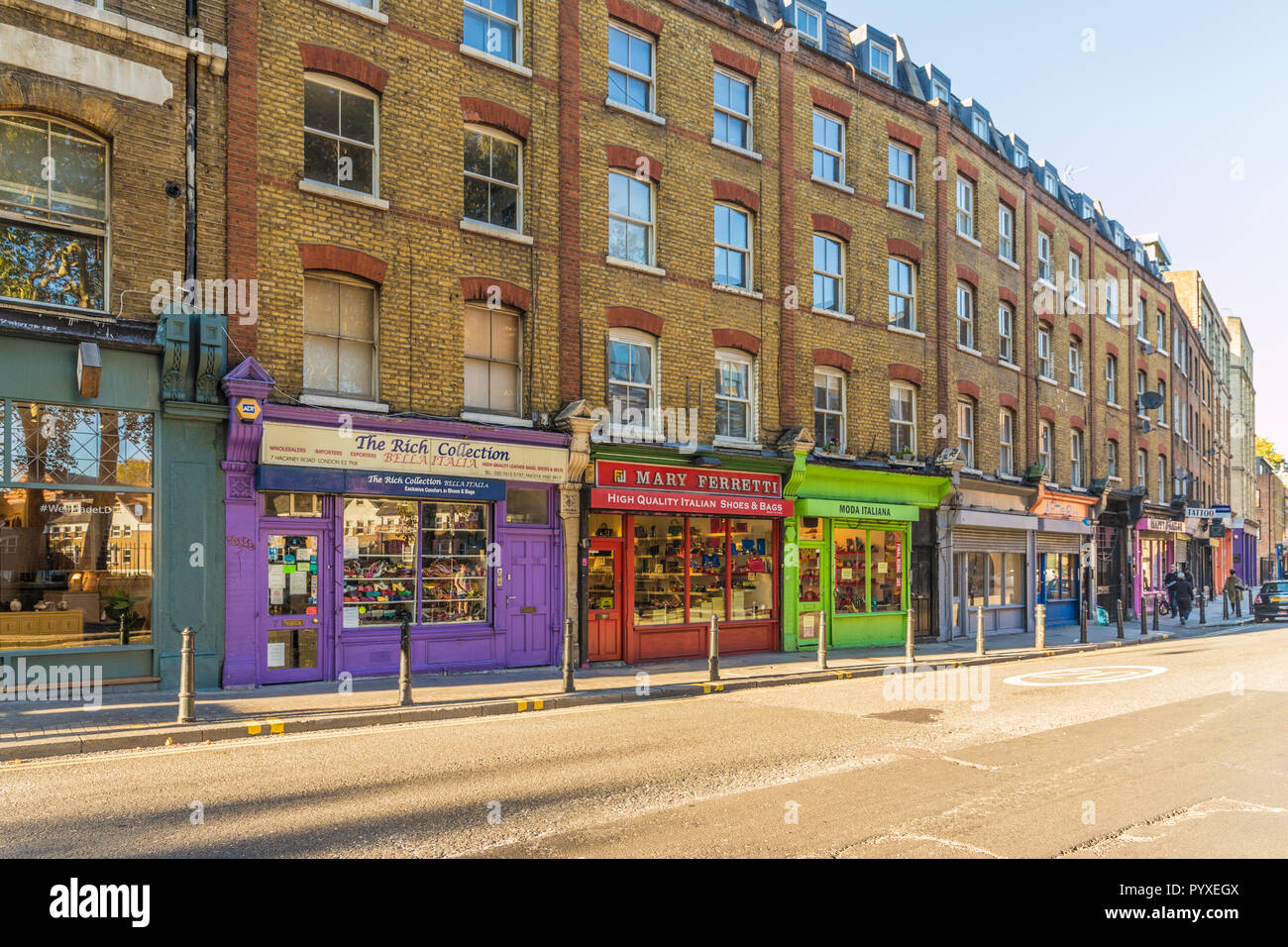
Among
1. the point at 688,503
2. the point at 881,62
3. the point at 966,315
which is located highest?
the point at 881,62

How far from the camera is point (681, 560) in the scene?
59.3 ft

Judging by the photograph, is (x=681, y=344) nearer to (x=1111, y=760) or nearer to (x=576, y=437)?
(x=576, y=437)

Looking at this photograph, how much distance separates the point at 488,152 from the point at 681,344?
5170 mm

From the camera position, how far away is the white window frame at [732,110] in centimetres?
1938

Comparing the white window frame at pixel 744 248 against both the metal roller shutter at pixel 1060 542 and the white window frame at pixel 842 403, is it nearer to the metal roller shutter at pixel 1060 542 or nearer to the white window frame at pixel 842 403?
the white window frame at pixel 842 403

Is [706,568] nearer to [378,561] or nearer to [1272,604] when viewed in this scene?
[378,561]

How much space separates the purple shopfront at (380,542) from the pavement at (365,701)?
1.89 feet

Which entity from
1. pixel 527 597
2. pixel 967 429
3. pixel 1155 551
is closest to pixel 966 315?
pixel 967 429

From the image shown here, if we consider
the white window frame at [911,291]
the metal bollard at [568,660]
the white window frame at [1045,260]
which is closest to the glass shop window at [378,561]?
the metal bollard at [568,660]

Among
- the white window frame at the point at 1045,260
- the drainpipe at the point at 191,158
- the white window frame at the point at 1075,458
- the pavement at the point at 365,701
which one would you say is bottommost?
the pavement at the point at 365,701

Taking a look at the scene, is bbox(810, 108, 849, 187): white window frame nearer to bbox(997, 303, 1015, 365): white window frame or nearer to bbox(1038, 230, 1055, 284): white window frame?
bbox(997, 303, 1015, 365): white window frame

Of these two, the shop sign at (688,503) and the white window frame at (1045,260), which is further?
the white window frame at (1045,260)

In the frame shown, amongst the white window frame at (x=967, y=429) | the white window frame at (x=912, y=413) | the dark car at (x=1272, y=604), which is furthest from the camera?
the dark car at (x=1272, y=604)

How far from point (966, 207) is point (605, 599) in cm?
1656
